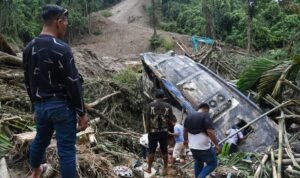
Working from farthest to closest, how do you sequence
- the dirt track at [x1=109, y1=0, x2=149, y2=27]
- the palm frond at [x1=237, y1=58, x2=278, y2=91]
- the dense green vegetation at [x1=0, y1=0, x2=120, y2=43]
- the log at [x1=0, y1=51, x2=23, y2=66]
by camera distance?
1. the dirt track at [x1=109, y1=0, x2=149, y2=27]
2. the dense green vegetation at [x1=0, y1=0, x2=120, y2=43]
3. the log at [x1=0, y1=51, x2=23, y2=66]
4. the palm frond at [x1=237, y1=58, x2=278, y2=91]

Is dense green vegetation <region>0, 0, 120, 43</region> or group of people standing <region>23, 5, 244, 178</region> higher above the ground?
group of people standing <region>23, 5, 244, 178</region>

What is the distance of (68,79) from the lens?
3.57 m

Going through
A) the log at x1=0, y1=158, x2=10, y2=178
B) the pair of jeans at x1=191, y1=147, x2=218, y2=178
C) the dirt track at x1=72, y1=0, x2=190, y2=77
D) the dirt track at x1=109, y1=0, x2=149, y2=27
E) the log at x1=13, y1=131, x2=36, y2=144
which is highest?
the log at x1=13, y1=131, x2=36, y2=144

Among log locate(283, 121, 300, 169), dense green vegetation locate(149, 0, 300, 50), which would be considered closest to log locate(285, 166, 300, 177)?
log locate(283, 121, 300, 169)

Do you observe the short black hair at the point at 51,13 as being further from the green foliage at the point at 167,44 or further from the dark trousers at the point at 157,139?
the green foliage at the point at 167,44

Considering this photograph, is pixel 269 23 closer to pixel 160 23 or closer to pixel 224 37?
pixel 224 37

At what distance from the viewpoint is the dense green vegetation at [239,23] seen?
99.2 feet

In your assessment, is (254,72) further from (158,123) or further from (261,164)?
(261,164)

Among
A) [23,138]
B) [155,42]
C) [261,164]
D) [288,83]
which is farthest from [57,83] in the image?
[155,42]

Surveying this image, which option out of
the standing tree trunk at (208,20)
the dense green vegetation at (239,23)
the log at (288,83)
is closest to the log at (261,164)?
the log at (288,83)

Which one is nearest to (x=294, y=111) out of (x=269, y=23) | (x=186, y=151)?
(x=186, y=151)

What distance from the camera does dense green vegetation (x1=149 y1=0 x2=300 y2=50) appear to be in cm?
3025

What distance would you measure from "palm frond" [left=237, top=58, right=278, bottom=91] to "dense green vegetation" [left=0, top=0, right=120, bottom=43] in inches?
1005

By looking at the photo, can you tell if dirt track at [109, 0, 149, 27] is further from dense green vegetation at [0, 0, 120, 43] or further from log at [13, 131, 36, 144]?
log at [13, 131, 36, 144]
